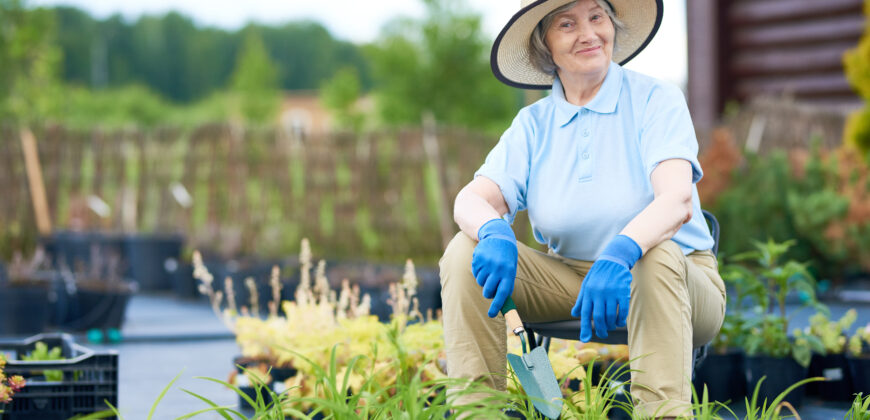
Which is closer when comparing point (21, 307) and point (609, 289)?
point (609, 289)

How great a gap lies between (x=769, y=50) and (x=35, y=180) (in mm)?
11019

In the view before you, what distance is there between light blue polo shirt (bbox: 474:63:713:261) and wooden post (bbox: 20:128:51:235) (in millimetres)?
7564

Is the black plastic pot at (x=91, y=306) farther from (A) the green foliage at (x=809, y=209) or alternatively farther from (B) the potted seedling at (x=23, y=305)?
(A) the green foliage at (x=809, y=209)

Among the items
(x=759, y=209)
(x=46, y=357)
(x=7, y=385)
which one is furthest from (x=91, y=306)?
(x=759, y=209)

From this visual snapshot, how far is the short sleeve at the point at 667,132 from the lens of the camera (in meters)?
2.32

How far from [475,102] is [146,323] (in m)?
25.2

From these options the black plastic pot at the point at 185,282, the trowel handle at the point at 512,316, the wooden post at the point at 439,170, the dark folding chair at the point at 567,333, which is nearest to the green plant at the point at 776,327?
the dark folding chair at the point at 567,333

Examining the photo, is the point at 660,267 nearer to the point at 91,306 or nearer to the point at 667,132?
the point at 667,132

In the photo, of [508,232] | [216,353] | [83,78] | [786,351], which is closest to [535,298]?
[508,232]

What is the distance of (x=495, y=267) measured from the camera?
212 centimetres

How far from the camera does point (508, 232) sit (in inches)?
88.3

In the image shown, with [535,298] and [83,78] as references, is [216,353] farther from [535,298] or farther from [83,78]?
[83,78]

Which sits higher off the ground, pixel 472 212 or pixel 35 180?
pixel 472 212

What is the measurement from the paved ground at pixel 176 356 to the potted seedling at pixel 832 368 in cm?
5
